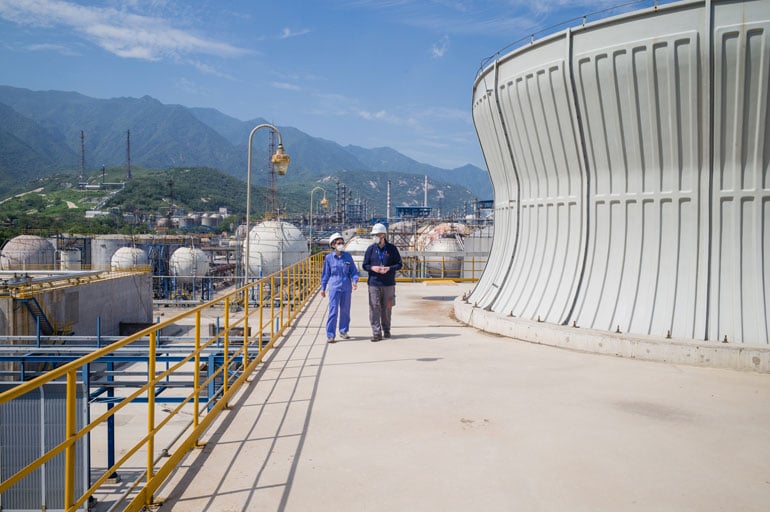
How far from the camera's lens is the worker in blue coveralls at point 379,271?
9266 mm

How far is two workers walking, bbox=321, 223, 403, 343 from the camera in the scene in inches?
362

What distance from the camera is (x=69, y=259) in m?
43.7

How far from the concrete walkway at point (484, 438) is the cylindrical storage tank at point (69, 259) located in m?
39.1

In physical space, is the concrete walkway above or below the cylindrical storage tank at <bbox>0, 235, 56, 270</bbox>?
below

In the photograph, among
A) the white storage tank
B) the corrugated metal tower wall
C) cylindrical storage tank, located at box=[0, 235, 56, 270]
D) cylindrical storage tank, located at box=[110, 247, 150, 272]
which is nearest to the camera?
the corrugated metal tower wall

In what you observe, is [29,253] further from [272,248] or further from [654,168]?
[654,168]

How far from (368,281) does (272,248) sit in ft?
91.9

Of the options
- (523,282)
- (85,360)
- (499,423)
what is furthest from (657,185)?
(85,360)

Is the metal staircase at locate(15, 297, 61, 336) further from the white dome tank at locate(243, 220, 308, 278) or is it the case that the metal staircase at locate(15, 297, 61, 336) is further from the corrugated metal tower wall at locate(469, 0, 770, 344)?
the corrugated metal tower wall at locate(469, 0, 770, 344)

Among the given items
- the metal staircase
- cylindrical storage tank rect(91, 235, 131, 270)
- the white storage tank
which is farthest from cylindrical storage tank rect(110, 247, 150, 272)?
the white storage tank

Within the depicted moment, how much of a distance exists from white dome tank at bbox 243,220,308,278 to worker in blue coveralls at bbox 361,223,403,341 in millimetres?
26992

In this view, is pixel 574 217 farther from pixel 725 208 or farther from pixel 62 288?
pixel 62 288

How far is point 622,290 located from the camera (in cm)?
877

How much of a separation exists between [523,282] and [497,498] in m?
6.77
